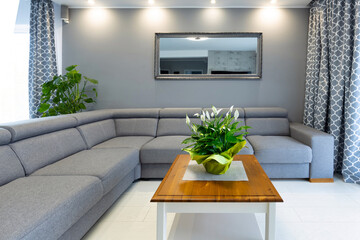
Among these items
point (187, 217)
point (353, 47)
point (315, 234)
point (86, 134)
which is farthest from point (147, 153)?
point (353, 47)

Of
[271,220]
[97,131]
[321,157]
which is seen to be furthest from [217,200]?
[97,131]

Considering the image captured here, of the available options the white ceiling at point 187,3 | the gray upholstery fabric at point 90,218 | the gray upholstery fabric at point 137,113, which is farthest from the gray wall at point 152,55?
the gray upholstery fabric at point 90,218

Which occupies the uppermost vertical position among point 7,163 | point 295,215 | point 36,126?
point 36,126

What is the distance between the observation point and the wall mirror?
3.82 m

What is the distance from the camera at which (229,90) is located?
3877 mm

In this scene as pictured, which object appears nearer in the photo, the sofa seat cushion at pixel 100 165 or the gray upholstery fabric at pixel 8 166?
the gray upholstery fabric at pixel 8 166

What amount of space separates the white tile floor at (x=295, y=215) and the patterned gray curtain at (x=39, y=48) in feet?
7.36

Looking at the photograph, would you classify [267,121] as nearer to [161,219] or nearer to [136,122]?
[136,122]

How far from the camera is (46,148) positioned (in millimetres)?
2146

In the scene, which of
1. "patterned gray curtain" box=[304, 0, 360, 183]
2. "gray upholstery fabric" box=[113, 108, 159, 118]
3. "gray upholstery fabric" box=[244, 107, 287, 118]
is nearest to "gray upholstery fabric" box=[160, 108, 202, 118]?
"gray upholstery fabric" box=[113, 108, 159, 118]

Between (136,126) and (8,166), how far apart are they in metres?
1.93

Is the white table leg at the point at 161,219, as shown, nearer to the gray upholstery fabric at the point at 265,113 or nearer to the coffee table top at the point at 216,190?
the coffee table top at the point at 216,190

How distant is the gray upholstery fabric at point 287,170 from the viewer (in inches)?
111

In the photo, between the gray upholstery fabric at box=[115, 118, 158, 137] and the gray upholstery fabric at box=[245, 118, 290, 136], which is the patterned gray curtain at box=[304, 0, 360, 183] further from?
the gray upholstery fabric at box=[115, 118, 158, 137]
